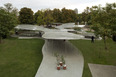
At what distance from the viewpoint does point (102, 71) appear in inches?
284

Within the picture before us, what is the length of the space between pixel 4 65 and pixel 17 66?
1276 mm

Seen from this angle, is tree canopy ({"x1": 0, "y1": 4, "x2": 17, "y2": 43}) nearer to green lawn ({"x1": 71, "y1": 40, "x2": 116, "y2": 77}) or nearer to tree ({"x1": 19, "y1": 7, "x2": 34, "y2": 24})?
green lawn ({"x1": 71, "y1": 40, "x2": 116, "y2": 77})

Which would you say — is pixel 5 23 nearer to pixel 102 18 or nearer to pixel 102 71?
pixel 102 18

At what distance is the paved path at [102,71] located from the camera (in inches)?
266

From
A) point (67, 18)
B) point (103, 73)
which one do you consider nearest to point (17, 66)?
point (103, 73)

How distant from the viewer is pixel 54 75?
253 inches

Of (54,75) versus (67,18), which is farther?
(67,18)

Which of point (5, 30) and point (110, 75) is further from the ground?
point (5, 30)

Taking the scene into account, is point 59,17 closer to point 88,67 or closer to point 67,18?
point 67,18

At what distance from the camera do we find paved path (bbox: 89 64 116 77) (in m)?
6.76

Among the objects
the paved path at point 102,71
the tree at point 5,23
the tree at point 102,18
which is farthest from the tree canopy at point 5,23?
the paved path at point 102,71

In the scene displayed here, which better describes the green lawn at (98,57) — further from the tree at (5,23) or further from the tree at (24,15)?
the tree at (24,15)

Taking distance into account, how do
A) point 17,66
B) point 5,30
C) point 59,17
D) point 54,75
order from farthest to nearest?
1. point 59,17
2. point 5,30
3. point 17,66
4. point 54,75

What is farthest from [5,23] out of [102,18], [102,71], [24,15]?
[24,15]
